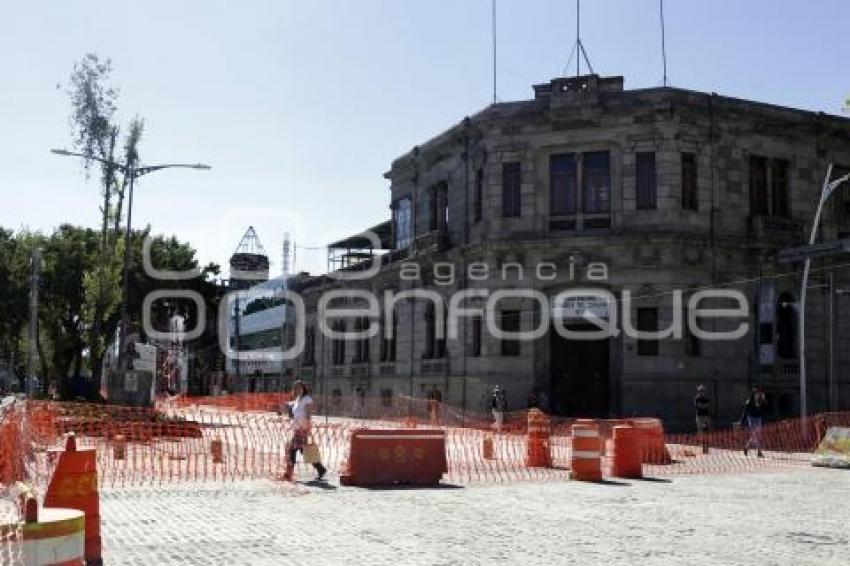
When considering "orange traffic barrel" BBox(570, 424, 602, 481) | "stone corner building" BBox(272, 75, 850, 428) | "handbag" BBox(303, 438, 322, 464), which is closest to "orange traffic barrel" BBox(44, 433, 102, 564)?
"handbag" BBox(303, 438, 322, 464)

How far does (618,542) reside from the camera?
33.7ft

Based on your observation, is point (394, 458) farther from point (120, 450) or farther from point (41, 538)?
point (41, 538)

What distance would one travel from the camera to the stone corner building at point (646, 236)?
33.1 meters

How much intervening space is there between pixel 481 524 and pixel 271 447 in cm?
1331

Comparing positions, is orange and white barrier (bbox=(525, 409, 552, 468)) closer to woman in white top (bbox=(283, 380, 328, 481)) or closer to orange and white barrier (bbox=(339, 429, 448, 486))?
orange and white barrier (bbox=(339, 429, 448, 486))

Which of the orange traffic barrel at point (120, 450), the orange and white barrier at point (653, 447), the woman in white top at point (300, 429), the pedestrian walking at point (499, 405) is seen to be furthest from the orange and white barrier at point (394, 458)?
the pedestrian walking at point (499, 405)

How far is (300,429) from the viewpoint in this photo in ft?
55.4

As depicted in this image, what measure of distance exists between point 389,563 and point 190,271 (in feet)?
172

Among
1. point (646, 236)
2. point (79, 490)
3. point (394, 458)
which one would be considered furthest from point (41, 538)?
point (646, 236)

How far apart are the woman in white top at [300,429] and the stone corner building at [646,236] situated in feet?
59.1

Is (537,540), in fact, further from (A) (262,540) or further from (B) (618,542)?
(A) (262,540)

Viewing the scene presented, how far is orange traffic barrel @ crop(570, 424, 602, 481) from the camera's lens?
16.8 m

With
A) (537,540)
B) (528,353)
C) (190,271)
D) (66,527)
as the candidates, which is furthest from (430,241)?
(66,527)

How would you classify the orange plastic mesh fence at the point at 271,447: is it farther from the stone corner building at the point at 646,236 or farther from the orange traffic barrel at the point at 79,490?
the orange traffic barrel at the point at 79,490
